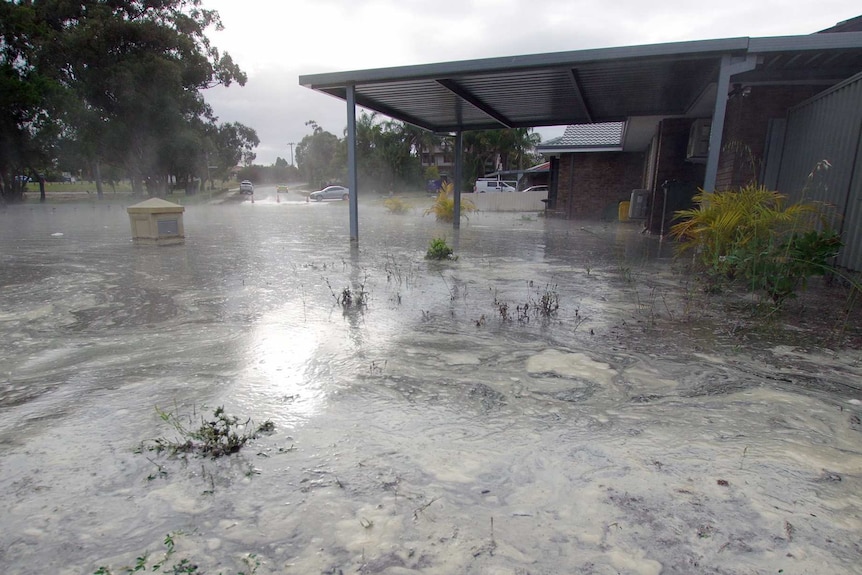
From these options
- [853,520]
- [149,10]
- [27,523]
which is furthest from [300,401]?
[149,10]

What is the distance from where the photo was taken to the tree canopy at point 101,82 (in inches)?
977

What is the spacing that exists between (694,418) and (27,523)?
9.80ft

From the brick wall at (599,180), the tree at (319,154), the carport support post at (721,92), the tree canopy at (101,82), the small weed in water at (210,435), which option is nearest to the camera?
the small weed in water at (210,435)

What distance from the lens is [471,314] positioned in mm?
4785

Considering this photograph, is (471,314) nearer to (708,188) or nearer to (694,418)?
(694,418)

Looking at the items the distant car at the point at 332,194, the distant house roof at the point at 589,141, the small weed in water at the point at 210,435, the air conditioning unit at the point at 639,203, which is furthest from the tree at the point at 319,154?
the small weed in water at the point at 210,435

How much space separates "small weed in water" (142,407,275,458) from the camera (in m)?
2.36

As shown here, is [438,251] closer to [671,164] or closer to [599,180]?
[671,164]

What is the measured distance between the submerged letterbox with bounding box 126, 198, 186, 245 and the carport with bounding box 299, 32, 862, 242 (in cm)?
355

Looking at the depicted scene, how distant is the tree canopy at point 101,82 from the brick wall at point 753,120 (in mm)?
27163

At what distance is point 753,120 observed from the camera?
8062 millimetres

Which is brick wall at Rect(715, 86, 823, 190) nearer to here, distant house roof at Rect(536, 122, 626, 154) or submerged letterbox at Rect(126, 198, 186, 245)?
distant house roof at Rect(536, 122, 626, 154)

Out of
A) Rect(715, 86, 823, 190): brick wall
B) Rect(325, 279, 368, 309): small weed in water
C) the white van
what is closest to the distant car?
the white van

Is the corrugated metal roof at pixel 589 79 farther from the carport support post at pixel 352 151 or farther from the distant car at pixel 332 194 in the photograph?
the distant car at pixel 332 194
